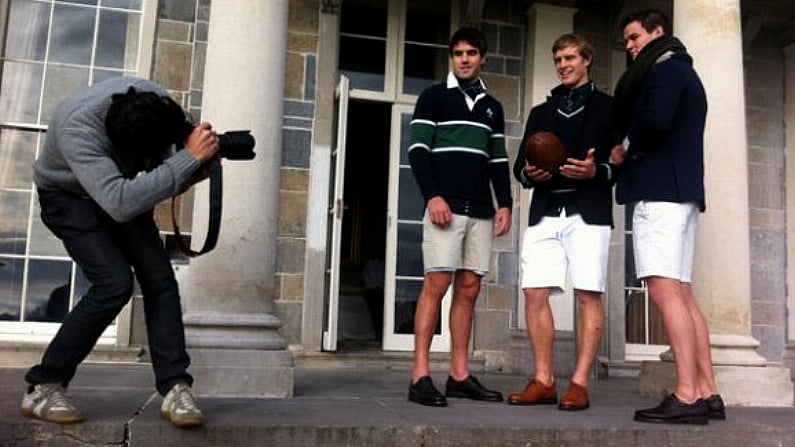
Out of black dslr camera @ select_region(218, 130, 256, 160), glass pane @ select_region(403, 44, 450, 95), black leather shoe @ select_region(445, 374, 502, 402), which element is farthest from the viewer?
glass pane @ select_region(403, 44, 450, 95)

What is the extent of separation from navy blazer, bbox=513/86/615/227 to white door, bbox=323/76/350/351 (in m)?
2.71

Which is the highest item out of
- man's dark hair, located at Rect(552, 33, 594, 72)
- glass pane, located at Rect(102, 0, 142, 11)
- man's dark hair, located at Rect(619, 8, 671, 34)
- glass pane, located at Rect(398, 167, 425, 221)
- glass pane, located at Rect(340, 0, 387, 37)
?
glass pane, located at Rect(340, 0, 387, 37)

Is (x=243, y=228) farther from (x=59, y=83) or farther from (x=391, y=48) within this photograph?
(x=391, y=48)

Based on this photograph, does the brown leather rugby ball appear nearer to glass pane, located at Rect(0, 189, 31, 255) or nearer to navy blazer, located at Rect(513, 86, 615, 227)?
navy blazer, located at Rect(513, 86, 615, 227)

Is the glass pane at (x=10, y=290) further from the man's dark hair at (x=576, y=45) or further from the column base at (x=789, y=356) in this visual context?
the column base at (x=789, y=356)

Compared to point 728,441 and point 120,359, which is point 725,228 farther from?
point 120,359

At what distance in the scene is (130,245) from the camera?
335cm

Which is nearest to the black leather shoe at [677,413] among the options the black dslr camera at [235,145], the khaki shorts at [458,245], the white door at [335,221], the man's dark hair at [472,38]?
the khaki shorts at [458,245]

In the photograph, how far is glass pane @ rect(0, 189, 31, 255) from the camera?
6.47 meters

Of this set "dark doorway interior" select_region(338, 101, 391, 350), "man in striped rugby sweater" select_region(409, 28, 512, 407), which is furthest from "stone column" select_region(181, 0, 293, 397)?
"dark doorway interior" select_region(338, 101, 391, 350)

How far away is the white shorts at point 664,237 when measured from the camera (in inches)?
151

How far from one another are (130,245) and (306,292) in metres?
3.53

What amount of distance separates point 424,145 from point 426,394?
1300mm

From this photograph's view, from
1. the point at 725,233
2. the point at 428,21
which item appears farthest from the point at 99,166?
the point at 428,21
